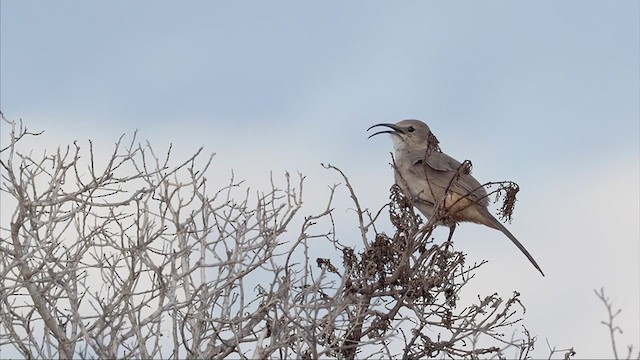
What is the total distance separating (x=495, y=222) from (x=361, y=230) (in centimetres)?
217

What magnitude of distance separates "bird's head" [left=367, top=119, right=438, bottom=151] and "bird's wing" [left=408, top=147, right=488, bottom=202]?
0.63 meters

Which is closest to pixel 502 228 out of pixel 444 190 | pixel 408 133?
pixel 444 190

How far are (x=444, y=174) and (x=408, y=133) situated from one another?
1.26 metres

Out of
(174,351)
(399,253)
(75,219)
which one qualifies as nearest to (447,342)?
(399,253)

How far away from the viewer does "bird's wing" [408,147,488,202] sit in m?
10.8

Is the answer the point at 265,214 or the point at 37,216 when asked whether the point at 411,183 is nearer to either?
the point at 265,214

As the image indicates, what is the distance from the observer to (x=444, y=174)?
11.1 meters

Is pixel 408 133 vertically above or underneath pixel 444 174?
above

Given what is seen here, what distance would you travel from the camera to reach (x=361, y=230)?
9.47 m

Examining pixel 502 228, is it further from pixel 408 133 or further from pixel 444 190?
pixel 408 133

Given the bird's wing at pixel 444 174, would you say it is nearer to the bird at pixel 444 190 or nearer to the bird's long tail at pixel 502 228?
the bird at pixel 444 190

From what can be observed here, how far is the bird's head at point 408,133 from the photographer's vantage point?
12070 mm

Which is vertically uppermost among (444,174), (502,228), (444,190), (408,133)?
(408,133)

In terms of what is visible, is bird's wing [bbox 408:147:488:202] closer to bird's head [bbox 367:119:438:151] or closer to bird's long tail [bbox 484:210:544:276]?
bird's long tail [bbox 484:210:544:276]
